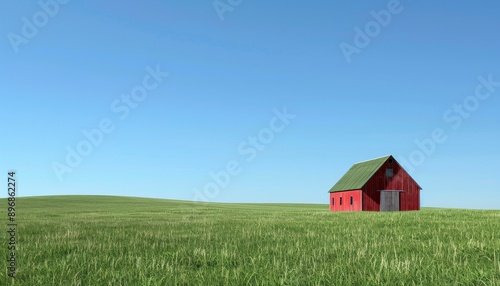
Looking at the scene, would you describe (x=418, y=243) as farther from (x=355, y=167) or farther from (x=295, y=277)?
(x=355, y=167)

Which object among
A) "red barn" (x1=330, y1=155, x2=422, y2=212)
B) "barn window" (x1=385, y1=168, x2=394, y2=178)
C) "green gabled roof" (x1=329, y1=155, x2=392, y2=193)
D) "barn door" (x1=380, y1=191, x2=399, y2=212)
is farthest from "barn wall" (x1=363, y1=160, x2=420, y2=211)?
"green gabled roof" (x1=329, y1=155, x2=392, y2=193)

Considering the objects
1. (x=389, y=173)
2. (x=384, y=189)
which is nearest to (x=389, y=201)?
(x=384, y=189)

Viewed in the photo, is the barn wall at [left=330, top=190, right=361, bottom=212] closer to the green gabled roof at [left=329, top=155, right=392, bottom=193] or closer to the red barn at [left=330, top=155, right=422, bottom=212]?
the red barn at [left=330, top=155, right=422, bottom=212]

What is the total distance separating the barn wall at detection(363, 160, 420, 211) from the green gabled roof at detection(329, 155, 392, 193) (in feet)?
2.71

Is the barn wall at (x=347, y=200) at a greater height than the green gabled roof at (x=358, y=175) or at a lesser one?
lesser

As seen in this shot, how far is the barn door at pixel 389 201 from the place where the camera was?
59.9 metres

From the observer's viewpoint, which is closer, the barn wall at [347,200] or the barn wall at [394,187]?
the barn wall at [394,187]

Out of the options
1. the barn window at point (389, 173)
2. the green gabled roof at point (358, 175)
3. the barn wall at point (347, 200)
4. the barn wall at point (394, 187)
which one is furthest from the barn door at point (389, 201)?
the green gabled roof at point (358, 175)

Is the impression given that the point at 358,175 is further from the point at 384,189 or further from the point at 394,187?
the point at 394,187

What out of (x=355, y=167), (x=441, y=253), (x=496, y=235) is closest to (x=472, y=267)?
(x=441, y=253)

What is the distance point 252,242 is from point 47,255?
5460mm

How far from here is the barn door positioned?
2357 inches

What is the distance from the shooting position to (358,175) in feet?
217

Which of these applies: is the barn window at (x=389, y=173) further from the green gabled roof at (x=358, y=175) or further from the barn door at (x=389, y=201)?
the barn door at (x=389, y=201)
